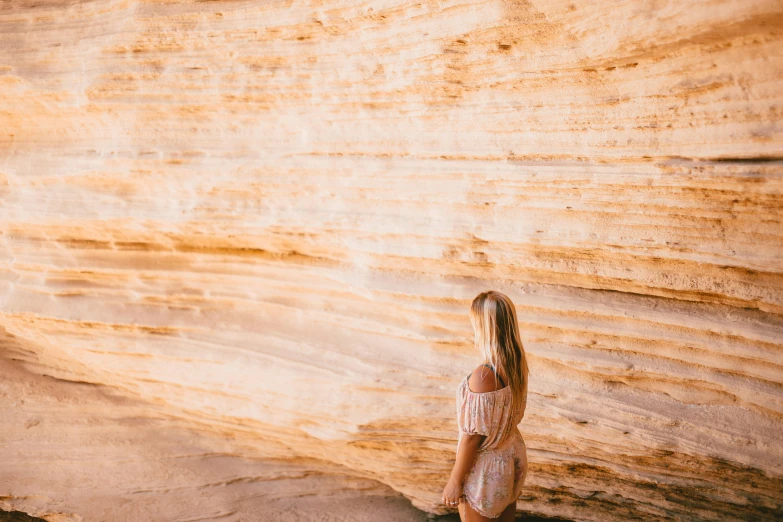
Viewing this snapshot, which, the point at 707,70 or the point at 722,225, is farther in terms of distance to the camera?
the point at 722,225

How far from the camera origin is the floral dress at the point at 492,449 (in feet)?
8.49

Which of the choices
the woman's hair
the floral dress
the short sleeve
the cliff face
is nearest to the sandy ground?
the cliff face

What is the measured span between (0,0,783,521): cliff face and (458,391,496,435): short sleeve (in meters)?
1.00

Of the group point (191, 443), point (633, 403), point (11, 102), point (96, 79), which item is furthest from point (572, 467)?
point (11, 102)

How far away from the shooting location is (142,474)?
14.7 feet

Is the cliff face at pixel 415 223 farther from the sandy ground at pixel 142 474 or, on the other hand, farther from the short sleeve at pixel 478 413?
the short sleeve at pixel 478 413

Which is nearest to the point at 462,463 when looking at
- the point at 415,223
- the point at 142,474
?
the point at 415,223

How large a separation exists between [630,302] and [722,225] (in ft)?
1.80

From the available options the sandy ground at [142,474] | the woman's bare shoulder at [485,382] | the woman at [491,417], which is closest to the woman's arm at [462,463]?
the woman at [491,417]

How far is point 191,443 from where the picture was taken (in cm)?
459

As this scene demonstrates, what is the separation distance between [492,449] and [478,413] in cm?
20

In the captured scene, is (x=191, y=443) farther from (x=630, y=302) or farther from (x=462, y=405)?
(x=630, y=302)

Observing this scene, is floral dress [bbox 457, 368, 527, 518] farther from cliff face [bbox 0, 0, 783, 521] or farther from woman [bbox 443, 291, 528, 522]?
cliff face [bbox 0, 0, 783, 521]

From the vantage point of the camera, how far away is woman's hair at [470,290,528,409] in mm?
2568
